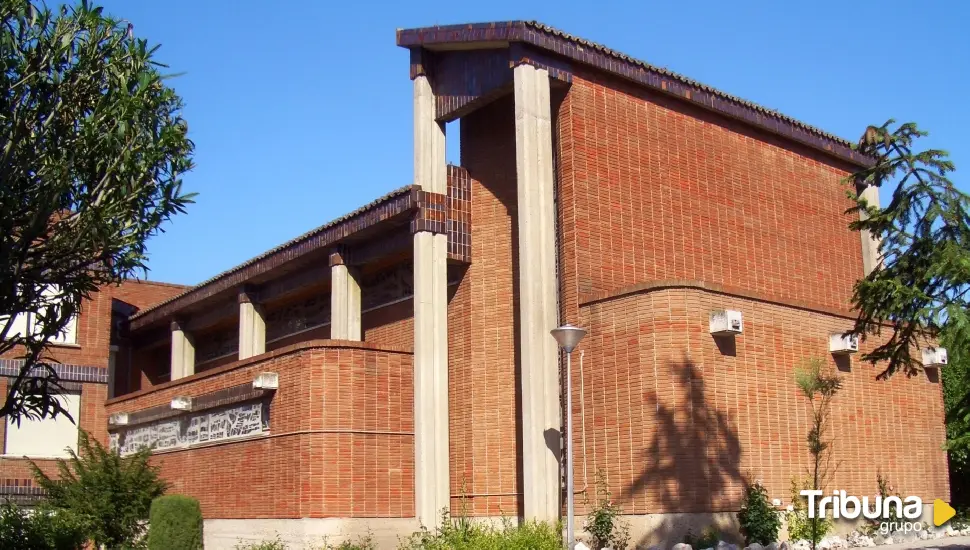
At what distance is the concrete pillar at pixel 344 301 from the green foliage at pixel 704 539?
10.2 metres

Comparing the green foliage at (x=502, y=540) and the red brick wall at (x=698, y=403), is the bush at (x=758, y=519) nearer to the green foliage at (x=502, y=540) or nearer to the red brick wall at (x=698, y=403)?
the red brick wall at (x=698, y=403)

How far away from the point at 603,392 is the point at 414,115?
7.53 metres

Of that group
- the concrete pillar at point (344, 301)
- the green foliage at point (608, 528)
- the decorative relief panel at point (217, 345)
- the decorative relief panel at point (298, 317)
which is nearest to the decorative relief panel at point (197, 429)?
the concrete pillar at point (344, 301)

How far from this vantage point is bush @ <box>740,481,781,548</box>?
1839cm

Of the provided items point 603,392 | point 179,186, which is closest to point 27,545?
point 179,186

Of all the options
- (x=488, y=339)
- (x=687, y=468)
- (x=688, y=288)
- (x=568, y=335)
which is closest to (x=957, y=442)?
(x=687, y=468)

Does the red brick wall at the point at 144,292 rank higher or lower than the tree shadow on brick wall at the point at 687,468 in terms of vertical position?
higher

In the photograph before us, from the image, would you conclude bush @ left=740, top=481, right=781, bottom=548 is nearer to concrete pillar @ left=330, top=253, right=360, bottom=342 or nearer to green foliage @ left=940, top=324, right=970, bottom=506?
green foliage @ left=940, top=324, right=970, bottom=506

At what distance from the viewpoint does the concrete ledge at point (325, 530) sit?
819 inches

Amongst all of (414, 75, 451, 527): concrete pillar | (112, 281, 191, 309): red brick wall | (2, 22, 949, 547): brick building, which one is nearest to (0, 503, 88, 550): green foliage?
(2, 22, 949, 547): brick building

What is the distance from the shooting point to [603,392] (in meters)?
19.4

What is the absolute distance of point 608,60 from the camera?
71.2ft

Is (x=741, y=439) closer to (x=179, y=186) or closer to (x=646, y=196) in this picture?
(x=646, y=196)

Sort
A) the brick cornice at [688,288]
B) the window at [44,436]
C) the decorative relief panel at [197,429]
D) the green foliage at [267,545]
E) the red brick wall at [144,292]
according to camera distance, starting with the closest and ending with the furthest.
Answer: the brick cornice at [688,288] → the green foliage at [267,545] → the decorative relief panel at [197,429] → the window at [44,436] → the red brick wall at [144,292]
